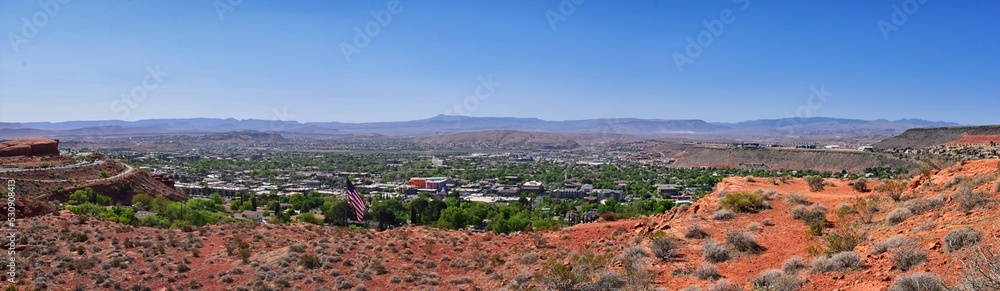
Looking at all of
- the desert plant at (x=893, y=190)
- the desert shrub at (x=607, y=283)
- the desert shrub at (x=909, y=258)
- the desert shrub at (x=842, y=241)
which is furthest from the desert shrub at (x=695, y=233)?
the desert shrub at (x=909, y=258)

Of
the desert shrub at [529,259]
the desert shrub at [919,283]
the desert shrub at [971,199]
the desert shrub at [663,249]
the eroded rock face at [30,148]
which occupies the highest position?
the desert shrub at [971,199]

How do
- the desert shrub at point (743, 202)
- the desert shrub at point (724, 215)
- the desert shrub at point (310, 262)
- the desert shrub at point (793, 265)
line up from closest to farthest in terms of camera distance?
1. the desert shrub at point (793, 265)
2. the desert shrub at point (724, 215)
3. the desert shrub at point (743, 202)
4. the desert shrub at point (310, 262)

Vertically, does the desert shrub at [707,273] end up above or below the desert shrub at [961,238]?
below

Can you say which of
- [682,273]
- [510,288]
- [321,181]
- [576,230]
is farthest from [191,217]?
[321,181]

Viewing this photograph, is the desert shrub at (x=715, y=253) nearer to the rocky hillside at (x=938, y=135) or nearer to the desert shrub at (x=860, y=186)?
the desert shrub at (x=860, y=186)

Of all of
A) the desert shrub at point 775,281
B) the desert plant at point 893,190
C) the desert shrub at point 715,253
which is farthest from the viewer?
the desert plant at point 893,190

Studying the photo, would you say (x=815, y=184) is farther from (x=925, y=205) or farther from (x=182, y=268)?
(x=182, y=268)

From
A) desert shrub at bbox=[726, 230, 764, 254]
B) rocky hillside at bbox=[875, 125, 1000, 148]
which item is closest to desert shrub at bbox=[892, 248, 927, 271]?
desert shrub at bbox=[726, 230, 764, 254]
